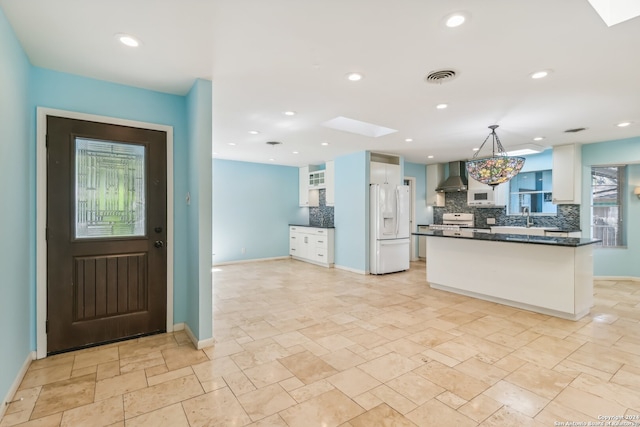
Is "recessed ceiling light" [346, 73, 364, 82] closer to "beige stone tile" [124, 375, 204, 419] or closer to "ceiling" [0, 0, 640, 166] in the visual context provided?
"ceiling" [0, 0, 640, 166]

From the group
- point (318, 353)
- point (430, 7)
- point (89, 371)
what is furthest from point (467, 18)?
point (89, 371)

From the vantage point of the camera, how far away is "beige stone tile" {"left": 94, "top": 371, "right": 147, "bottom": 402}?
2.08 metres

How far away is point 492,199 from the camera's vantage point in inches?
→ 265

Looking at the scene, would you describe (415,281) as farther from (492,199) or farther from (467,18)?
(467,18)

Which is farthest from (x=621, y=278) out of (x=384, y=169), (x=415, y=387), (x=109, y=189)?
(x=109, y=189)

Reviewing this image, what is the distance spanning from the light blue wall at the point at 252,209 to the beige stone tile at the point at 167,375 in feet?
15.3

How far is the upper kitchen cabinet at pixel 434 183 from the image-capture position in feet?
25.5

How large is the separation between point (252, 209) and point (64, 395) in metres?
5.53

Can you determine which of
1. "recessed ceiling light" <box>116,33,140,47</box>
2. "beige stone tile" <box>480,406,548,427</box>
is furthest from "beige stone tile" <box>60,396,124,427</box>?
"recessed ceiling light" <box>116,33,140,47</box>

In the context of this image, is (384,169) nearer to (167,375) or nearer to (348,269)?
(348,269)

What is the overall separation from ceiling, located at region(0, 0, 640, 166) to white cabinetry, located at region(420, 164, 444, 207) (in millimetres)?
3706

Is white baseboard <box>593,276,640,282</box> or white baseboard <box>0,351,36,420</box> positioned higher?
white baseboard <box>593,276,640,282</box>

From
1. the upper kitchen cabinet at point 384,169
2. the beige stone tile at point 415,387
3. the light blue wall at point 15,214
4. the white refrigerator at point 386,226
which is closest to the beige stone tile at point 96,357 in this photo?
the light blue wall at point 15,214

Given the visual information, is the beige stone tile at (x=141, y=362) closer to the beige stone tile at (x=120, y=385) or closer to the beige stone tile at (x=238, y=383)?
the beige stone tile at (x=120, y=385)
